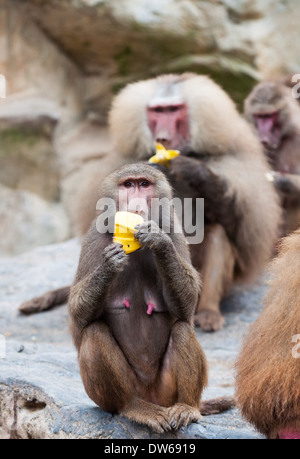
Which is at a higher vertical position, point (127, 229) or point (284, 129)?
point (284, 129)

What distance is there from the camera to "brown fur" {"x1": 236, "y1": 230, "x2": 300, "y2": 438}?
2.69m

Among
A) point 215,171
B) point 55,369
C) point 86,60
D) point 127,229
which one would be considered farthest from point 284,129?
point 127,229

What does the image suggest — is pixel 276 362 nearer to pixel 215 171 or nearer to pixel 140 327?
pixel 140 327

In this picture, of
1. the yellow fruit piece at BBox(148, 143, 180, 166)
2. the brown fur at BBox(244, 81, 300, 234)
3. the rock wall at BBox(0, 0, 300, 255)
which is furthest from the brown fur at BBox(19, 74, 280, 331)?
the rock wall at BBox(0, 0, 300, 255)

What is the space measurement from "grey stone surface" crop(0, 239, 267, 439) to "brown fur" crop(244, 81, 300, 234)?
2.49ft

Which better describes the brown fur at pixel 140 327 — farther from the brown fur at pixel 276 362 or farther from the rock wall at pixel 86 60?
the rock wall at pixel 86 60

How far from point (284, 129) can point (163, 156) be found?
1987mm

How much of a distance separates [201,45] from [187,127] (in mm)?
4411

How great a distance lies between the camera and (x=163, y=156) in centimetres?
510

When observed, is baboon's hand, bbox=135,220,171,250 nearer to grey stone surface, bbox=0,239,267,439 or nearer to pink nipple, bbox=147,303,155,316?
Result: pink nipple, bbox=147,303,155,316

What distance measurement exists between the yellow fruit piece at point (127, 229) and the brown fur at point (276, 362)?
1.90ft

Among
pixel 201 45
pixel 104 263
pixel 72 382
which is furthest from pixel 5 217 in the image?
pixel 104 263

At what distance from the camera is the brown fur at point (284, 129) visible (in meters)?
6.57

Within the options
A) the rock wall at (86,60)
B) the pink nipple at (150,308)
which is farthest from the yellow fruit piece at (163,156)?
the rock wall at (86,60)
